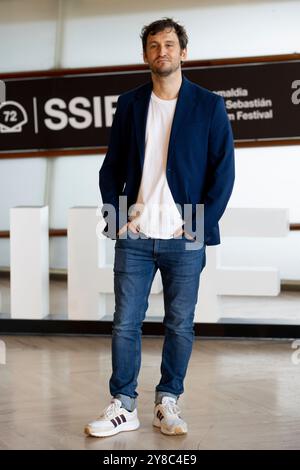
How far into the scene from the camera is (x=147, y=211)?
148 inches

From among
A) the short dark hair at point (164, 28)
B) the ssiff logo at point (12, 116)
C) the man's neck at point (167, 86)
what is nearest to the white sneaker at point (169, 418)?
the man's neck at point (167, 86)

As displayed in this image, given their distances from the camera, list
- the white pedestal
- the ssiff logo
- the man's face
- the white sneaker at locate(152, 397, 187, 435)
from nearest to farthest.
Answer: the man's face → the white sneaker at locate(152, 397, 187, 435) → the white pedestal → the ssiff logo

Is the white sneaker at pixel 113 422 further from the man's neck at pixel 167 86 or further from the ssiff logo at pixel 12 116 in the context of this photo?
the ssiff logo at pixel 12 116

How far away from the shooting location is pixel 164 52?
3.69 meters

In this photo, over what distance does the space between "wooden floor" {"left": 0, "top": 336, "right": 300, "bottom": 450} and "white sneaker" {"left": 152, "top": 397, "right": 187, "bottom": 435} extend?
0.03 m

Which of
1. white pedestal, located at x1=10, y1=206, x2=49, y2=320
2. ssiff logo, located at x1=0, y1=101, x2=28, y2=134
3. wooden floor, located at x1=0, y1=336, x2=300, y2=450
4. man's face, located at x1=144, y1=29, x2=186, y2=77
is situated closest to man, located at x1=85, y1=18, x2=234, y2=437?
man's face, located at x1=144, y1=29, x2=186, y2=77

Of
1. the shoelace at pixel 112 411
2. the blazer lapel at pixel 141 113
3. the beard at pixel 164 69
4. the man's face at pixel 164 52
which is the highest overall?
the man's face at pixel 164 52

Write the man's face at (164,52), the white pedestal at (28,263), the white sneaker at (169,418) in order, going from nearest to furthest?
the man's face at (164,52), the white sneaker at (169,418), the white pedestal at (28,263)

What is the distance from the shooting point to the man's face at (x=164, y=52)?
3.70 m

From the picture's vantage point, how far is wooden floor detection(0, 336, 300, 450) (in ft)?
12.4

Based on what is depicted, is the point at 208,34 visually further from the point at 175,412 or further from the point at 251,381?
the point at 175,412

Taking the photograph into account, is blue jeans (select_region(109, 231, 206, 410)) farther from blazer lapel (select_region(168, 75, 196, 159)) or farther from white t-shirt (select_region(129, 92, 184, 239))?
blazer lapel (select_region(168, 75, 196, 159))

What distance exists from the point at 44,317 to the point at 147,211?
2.30 m
